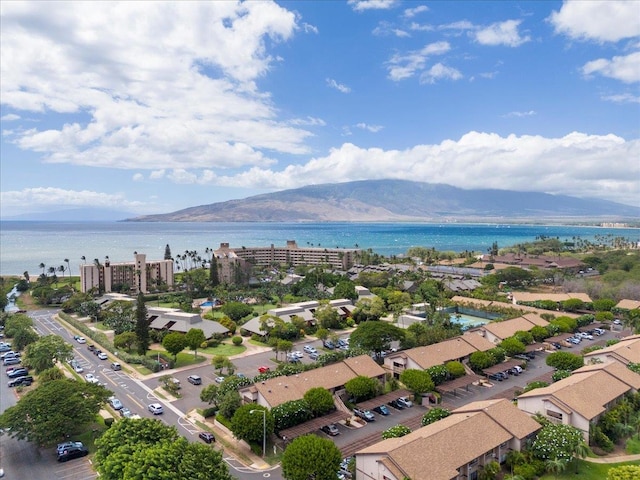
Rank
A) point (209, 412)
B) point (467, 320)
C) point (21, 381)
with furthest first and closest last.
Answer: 1. point (467, 320)
2. point (21, 381)
3. point (209, 412)

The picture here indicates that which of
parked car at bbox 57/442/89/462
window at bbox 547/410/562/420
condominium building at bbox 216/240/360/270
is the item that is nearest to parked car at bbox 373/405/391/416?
window at bbox 547/410/562/420

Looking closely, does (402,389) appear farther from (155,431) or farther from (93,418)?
(93,418)

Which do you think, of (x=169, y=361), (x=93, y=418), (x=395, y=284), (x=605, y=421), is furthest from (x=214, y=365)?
(x=395, y=284)

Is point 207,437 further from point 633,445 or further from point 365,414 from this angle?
point 633,445

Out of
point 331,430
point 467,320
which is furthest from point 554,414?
point 467,320

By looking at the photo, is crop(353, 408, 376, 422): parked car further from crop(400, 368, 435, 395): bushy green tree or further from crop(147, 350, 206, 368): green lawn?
crop(147, 350, 206, 368): green lawn
